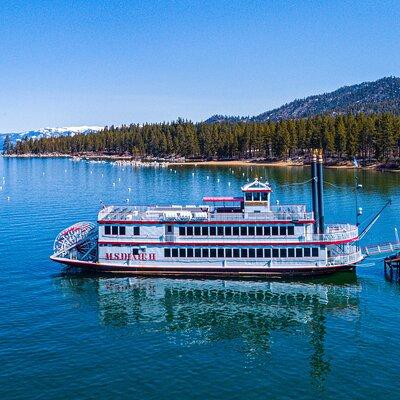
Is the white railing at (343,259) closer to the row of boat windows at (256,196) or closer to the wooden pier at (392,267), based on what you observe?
the wooden pier at (392,267)

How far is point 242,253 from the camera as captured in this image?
50812 mm

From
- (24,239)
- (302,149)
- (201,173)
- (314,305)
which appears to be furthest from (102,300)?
(302,149)

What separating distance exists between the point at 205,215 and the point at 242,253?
519cm

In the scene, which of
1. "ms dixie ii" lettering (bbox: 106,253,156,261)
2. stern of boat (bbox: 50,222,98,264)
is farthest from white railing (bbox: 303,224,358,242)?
stern of boat (bbox: 50,222,98,264)

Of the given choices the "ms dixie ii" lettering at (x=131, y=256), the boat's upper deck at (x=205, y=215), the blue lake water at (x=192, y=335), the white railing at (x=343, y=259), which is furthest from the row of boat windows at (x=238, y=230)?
the blue lake water at (x=192, y=335)

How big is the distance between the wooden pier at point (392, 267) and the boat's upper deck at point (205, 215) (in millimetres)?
8612

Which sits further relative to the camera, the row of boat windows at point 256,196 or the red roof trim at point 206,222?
the row of boat windows at point 256,196

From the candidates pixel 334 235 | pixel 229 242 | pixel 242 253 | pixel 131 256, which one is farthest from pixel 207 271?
pixel 334 235

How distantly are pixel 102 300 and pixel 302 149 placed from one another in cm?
14375

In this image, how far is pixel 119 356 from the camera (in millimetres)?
34406

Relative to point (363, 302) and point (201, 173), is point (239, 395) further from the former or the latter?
point (201, 173)

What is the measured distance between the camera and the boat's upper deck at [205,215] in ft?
167

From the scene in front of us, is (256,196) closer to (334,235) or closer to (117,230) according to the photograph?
(334,235)

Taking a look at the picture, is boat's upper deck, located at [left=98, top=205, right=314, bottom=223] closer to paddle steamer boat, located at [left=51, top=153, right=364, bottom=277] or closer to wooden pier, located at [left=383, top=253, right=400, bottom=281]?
paddle steamer boat, located at [left=51, top=153, right=364, bottom=277]
